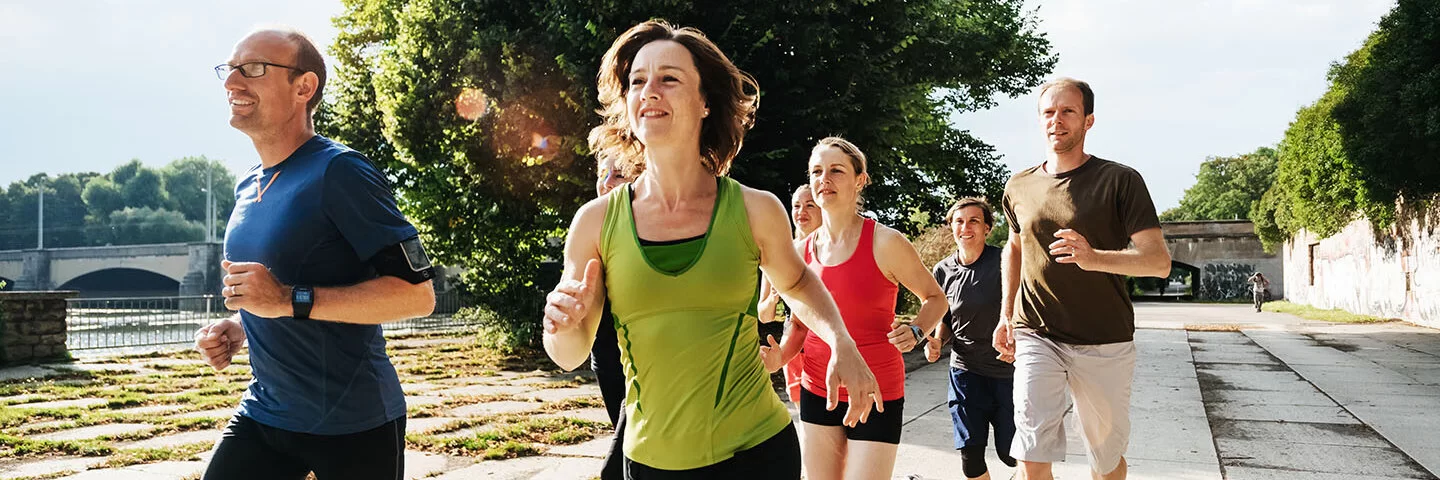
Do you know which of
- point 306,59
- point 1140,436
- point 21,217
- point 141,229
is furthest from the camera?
point 21,217

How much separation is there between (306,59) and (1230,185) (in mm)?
97780

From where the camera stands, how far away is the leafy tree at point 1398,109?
2073 cm

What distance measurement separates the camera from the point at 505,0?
Answer: 1359 cm

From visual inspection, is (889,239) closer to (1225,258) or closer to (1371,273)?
(1371,273)

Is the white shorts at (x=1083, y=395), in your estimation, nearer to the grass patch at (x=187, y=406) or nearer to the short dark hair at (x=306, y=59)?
the short dark hair at (x=306, y=59)

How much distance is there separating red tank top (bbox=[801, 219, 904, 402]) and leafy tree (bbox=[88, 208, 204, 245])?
125 metres

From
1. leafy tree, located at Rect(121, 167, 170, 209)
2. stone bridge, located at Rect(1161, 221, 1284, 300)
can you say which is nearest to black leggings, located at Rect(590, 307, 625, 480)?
stone bridge, located at Rect(1161, 221, 1284, 300)

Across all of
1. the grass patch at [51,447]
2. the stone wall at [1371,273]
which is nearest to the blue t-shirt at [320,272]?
the grass patch at [51,447]

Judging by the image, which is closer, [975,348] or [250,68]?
[250,68]

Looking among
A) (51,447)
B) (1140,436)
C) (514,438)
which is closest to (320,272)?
(514,438)

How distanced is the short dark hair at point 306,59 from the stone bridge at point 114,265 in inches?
2923

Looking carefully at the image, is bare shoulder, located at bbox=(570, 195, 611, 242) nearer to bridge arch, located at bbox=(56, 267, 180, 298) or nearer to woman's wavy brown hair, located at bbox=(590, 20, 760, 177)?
woman's wavy brown hair, located at bbox=(590, 20, 760, 177)

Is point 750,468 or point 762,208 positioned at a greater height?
point 762,208

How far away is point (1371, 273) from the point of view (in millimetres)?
31156
